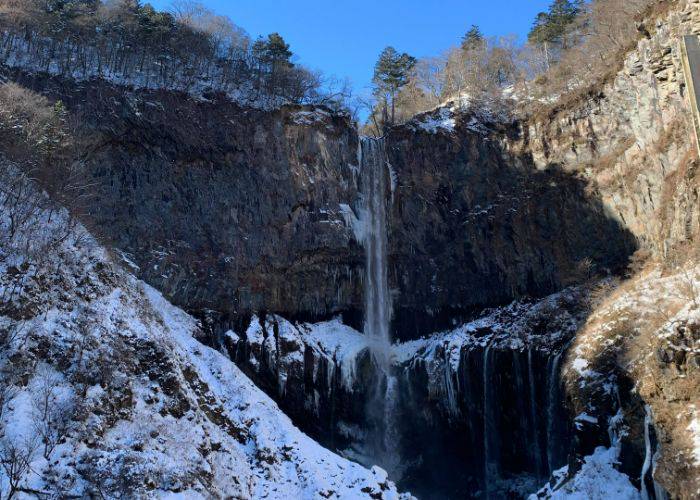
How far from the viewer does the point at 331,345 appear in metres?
32.2

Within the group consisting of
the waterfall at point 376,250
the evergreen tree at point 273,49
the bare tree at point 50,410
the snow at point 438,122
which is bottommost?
the bare tree at point 50,410

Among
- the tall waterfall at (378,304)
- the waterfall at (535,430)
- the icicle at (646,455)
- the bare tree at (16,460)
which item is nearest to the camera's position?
the bare tree at (16,460)

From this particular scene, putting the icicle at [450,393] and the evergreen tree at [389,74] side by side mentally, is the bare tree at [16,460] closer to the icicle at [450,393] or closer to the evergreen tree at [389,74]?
the icicle at [450,393]

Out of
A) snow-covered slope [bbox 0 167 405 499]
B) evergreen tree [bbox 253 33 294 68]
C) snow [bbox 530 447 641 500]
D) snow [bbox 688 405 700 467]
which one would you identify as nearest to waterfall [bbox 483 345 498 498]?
snow [bbox 530 447 641 500]

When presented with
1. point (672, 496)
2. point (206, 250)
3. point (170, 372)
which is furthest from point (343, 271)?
Answer: point (672, 496)

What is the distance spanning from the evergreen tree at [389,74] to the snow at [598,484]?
3469 centimetres

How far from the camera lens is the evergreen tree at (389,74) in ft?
160

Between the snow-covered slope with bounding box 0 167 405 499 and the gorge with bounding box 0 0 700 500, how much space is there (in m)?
0.09

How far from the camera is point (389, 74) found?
48.8 m

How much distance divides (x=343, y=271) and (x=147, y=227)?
38.0 feet

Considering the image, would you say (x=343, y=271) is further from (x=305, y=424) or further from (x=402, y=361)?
(x=305, y=424)

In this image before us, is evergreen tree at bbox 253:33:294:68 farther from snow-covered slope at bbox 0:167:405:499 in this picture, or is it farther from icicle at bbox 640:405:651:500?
icicle at bbox 640:405:651:500

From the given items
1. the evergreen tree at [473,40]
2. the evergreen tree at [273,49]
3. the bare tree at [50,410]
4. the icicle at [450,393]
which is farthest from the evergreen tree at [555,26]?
the bare tree at [50,410]

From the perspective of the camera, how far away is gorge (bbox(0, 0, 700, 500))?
1720 centimetres
